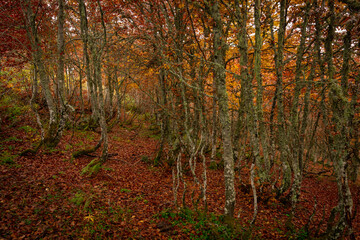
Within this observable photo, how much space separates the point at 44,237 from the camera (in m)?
3.91

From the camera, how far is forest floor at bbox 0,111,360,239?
4.43 m

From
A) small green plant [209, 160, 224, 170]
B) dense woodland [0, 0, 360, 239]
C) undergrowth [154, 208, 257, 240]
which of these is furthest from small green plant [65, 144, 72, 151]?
small green plant [209, 160, 224, 170]

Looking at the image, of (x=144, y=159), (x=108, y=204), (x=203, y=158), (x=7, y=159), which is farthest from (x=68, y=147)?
(x=203, y=158)

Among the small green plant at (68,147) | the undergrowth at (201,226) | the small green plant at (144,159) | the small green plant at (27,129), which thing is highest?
the small green plant at (27,129)

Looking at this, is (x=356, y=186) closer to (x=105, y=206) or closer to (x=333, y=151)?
(x=333, y=151)

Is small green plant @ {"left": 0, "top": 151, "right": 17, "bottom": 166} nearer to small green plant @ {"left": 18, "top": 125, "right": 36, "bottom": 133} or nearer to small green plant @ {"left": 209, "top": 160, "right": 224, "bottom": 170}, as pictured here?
small green plant @ {"left": 18, "top": 125, "right": 36, "bottom": 133}

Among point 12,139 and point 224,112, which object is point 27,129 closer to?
point 12,139

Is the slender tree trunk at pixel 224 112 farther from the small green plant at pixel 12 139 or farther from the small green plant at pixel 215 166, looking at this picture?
the small green plant at pixel 12 139

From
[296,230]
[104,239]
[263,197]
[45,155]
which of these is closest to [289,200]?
[263,197]

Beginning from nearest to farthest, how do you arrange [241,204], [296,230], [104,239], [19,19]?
1. [104,239]
2. [296,230]
3. [241,204]
4. [19,19]

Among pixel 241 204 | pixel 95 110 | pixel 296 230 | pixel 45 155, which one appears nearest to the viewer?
pixel 296 230

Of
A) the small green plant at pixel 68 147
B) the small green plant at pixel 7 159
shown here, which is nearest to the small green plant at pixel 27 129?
the small green plant at pixel 68 147

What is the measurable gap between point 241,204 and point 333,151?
381 cm

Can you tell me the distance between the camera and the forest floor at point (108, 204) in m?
4.43
